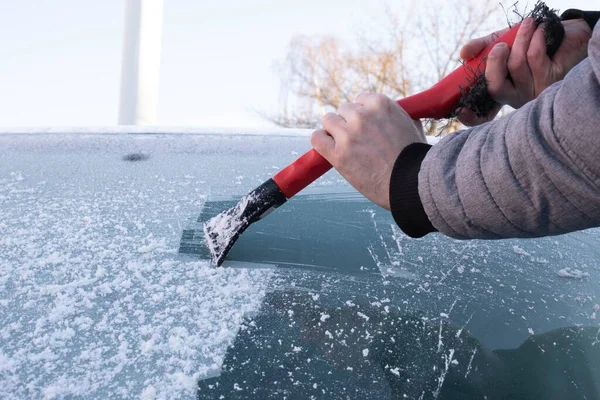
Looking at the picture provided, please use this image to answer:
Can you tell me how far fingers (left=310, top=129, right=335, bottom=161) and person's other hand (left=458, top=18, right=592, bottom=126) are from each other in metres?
0.39

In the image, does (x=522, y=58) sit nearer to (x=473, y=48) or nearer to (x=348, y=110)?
(x=473, y=48)

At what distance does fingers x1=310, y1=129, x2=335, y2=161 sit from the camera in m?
1.17

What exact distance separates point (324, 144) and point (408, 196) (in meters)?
0.24

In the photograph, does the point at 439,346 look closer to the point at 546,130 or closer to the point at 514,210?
the point at 514,210

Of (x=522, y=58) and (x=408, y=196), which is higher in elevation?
(x=522, y=58)

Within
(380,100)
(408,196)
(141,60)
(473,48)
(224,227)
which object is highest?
(473,48)

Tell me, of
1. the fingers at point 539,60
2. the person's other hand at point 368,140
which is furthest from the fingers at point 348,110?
the fingers at point 539,60

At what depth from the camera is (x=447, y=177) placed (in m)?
0.95

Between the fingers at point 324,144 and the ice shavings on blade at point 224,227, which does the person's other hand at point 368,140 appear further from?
the ice shavings on blade at point 224,227

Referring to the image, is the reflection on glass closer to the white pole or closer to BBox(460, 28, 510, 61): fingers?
BBox(460, 28, 510, 61): fingers

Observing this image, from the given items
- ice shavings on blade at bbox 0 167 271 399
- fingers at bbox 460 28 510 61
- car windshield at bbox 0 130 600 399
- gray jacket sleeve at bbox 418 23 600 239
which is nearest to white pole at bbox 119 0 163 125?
car windshield at bbox 0 130 600 399

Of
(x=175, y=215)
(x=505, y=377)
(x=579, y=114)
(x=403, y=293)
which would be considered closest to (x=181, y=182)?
(x=175, y=215)

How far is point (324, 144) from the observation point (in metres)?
1.18

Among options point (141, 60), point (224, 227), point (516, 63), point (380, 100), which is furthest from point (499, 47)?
point (141, 60)
